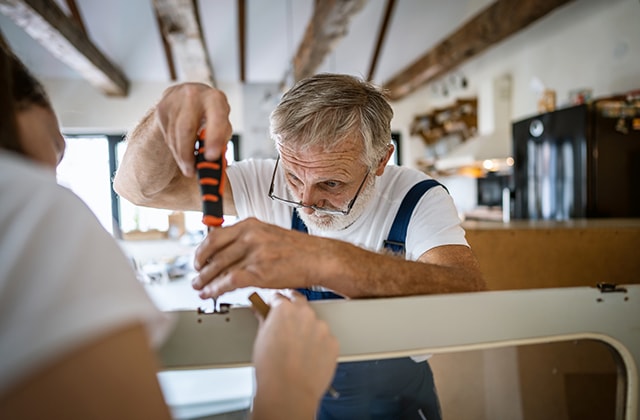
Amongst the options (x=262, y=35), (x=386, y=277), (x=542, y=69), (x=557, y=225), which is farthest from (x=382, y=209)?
(x=262, y=35)

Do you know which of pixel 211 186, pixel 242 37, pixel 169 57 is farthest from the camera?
pixel 169 57

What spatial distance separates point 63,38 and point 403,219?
3.89 metres

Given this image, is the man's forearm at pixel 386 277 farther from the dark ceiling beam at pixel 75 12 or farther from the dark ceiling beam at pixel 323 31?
the dark ceiling beam at pixel 75 12

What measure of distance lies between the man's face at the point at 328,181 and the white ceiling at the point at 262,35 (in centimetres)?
370

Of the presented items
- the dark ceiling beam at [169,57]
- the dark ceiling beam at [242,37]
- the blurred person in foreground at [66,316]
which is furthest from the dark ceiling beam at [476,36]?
the blurred person in foreground at [66,316]

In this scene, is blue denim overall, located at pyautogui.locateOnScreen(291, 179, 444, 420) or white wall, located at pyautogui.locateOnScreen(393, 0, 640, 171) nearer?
blue denim overall, located at pyautogui.locateOnScreen(291, 179, 444, 420)

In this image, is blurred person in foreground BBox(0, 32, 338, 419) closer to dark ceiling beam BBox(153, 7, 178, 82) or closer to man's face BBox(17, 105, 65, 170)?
man's face BBox(17, 105, 65, 170)

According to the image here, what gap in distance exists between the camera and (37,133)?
43 centimetres

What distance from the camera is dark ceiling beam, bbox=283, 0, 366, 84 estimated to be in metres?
3.25

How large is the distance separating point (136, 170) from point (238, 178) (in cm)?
27

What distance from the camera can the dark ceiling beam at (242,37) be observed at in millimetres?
4418

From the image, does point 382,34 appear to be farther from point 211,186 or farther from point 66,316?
point 66,316

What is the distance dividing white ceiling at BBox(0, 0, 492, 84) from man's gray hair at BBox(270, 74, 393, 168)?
3.62 metres

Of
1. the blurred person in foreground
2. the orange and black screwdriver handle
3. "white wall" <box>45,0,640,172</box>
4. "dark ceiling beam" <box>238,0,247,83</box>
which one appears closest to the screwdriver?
the orange and black screwdriver handle
